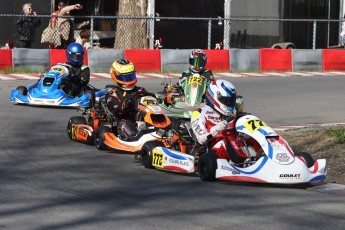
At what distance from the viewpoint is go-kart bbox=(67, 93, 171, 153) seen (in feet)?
35.9

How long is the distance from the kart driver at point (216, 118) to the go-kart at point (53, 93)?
17.6ft

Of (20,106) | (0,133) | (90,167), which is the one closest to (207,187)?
(90,167)

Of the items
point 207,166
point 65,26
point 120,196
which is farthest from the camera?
point 65,26

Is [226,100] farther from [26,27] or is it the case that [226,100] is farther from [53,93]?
[26,27]

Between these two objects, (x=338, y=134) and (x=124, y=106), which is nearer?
(x=124, y=106)

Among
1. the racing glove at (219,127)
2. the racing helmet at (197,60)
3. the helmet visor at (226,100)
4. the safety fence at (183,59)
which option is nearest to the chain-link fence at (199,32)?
the safety fence at (183,59)

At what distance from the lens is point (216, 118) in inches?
391

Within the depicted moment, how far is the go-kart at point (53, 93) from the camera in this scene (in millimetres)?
15164

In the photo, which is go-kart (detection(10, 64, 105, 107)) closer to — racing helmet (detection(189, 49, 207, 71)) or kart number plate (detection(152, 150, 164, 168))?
racing helmet (detection(189, 49, 207, 71))

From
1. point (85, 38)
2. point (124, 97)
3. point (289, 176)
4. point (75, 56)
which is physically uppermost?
point (85, 38)

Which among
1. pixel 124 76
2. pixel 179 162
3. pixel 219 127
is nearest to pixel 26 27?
pixel 124 76

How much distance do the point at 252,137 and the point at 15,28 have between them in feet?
44.6

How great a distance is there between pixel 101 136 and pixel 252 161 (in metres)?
2.47

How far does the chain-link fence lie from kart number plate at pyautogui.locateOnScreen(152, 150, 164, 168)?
13.0 meters
